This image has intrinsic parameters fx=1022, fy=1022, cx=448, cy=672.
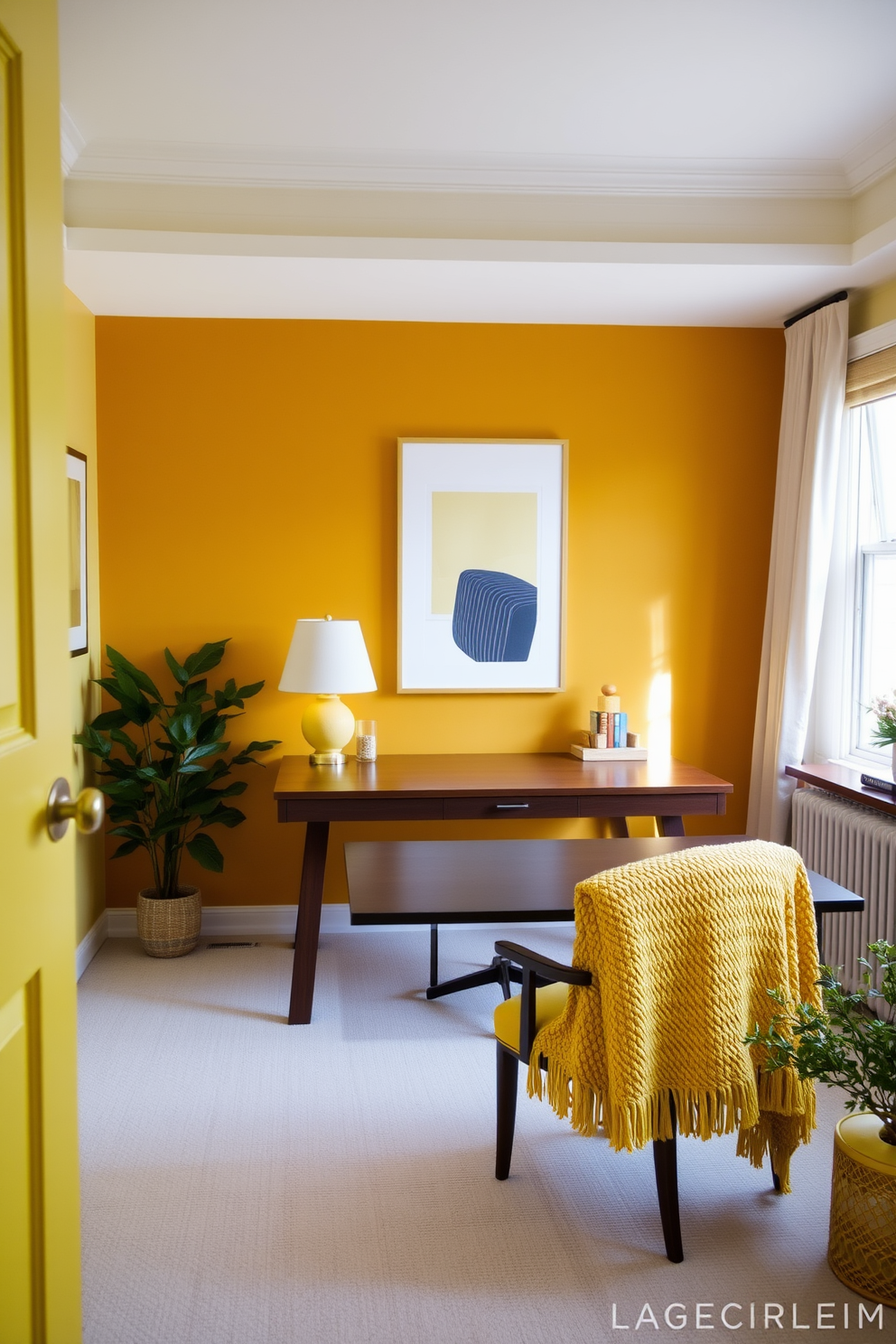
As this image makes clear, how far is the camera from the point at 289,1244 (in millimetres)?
2145

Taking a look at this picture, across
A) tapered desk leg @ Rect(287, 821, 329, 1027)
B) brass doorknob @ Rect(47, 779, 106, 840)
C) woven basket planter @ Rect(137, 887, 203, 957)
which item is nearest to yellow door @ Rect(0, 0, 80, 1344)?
brass doorknob @ Rect(47, 779, 106, 840)

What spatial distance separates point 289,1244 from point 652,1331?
0.75m

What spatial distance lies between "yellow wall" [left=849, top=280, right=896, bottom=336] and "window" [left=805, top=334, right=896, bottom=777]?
0.48ft

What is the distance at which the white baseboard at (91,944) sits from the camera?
12.0 feet

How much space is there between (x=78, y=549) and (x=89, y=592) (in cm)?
24

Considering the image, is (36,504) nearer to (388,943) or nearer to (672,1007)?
(672,1007)

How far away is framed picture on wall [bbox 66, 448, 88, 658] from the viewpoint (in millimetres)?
3594

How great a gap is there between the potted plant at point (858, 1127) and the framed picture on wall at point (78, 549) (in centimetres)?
262

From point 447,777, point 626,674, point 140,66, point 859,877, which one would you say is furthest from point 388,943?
point 140,66

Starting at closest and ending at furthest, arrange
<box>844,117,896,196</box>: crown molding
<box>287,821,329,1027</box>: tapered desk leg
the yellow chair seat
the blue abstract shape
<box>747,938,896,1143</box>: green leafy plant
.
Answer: <box>747,938,896,1143</box>: green leafy plant < the yellow chair seat < <box>844,117,896,196</box>: crown molding < <box>287,821,329,1027</box>: tapered desk leg < the blue abstract shape

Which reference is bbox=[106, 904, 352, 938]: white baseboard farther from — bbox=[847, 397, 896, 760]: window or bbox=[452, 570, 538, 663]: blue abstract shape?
bbox=[847, 397, 896, 760]: window

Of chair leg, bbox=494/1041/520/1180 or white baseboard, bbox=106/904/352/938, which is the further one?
white baseboard, bbox=106/904/352/938

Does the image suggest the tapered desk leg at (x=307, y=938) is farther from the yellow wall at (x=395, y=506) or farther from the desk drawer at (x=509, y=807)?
the yellow wall at (x=395, y=506)

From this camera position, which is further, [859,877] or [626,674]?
[626,674]
